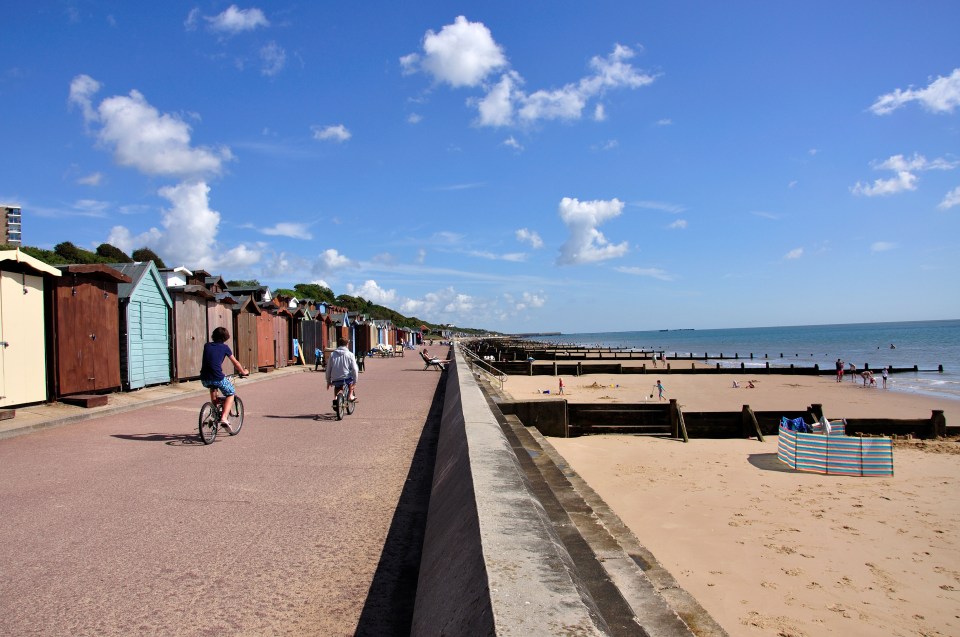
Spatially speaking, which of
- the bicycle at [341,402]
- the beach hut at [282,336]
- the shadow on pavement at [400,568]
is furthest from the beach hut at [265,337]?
the shadow on pavement at [400,568]

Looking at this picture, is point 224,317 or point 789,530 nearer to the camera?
point 789,530

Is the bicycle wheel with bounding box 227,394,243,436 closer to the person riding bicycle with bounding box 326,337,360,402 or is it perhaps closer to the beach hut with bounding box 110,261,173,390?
the person riding bicycle with bounding box 326,337,360,402

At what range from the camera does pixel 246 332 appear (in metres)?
22.9

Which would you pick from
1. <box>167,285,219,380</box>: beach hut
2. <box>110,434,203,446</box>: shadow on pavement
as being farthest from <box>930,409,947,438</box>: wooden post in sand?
<box>167,285,219,380</box>: beach hut

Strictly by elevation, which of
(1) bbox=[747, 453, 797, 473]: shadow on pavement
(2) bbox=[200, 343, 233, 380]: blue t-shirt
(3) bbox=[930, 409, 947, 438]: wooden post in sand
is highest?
(2) bbox=[200, 343, 233, 380]: blue t-shirt

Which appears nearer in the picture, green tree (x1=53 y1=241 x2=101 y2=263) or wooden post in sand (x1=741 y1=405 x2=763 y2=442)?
wooden post in sand (x1=741 y1=405 x2=763 y2=442)

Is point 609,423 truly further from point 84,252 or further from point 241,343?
point 84,252

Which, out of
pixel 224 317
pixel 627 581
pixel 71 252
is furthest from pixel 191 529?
pixel 71 252

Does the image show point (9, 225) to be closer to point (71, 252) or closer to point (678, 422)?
point (678, 422)

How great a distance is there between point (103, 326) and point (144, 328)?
7.39 feet

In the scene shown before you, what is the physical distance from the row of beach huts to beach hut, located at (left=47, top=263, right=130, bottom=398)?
0.8 inches

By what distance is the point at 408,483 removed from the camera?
6.55 m

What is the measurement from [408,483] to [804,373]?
43811mm

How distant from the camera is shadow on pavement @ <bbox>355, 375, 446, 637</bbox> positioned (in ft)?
11.2
